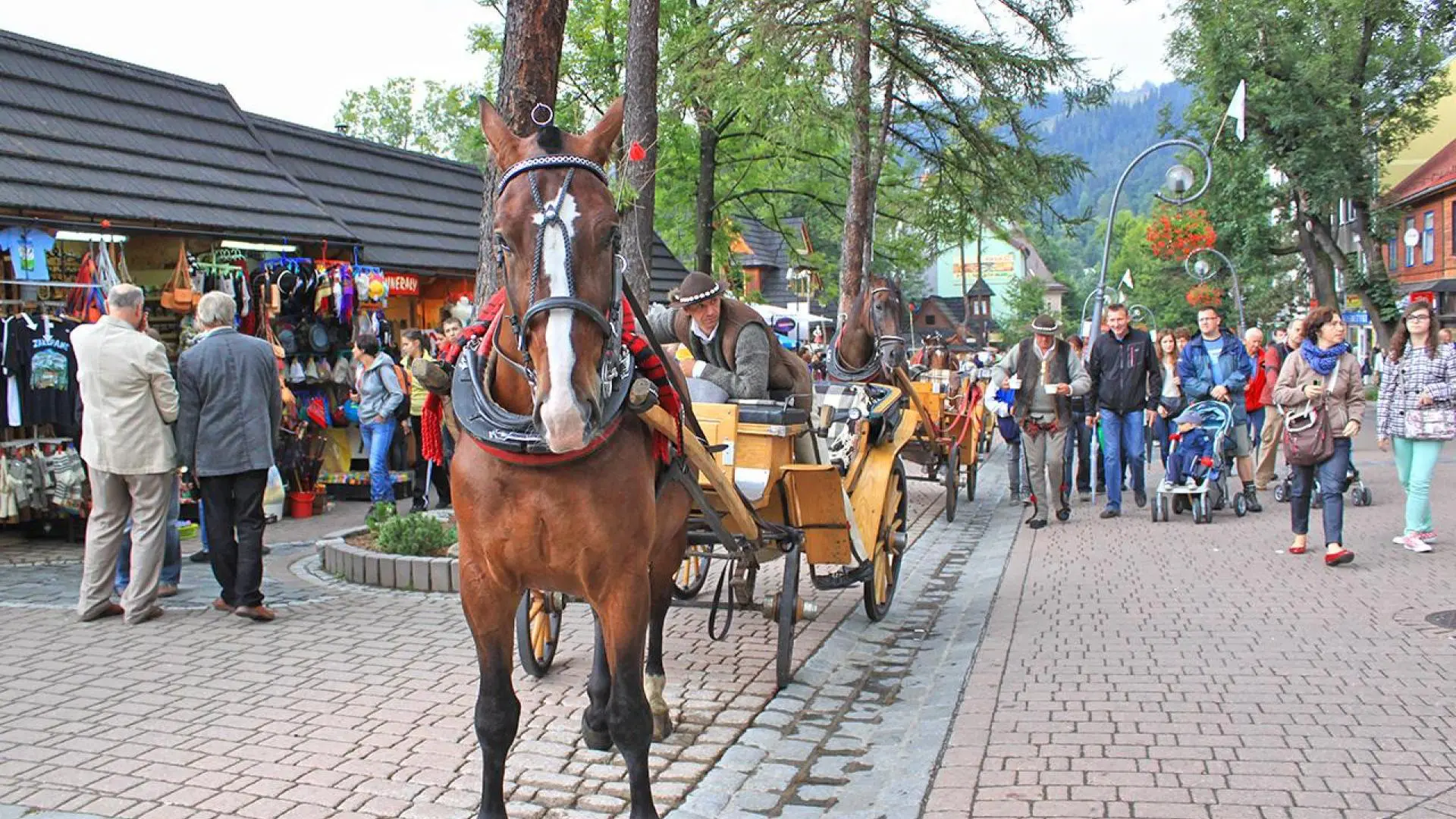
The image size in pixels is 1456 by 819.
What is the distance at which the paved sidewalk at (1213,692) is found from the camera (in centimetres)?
437

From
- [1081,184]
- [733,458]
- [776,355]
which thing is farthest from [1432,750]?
[1081,184]

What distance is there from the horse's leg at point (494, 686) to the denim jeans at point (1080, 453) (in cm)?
899

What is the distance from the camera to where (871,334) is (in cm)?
1124

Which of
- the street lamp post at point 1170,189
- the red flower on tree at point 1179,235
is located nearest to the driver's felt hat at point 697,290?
the street lamp post at point 1170,189

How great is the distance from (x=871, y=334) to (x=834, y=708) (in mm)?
5974

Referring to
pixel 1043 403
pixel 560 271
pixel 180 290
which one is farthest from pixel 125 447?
pixel 1043 403

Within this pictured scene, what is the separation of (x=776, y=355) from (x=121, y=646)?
4.06 metres

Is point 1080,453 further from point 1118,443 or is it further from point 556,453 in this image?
point 556,453

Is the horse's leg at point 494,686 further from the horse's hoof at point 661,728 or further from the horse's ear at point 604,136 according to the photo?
the horse's ear at point 604,136

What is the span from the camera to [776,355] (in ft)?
22.7

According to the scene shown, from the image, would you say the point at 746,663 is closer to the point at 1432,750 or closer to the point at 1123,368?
the point at 1432,750

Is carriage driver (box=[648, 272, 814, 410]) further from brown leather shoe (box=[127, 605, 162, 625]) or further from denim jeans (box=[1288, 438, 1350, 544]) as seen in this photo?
denim jeans (box=[1288, 438, 1350, 544])

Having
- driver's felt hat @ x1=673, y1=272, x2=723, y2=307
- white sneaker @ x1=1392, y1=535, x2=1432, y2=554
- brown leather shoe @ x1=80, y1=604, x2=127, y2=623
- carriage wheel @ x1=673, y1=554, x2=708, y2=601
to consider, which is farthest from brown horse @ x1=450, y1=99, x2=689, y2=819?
white sneaker @ x1=1392, y1=535, x2=1432, y2=554

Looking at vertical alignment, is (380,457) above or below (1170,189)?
below
